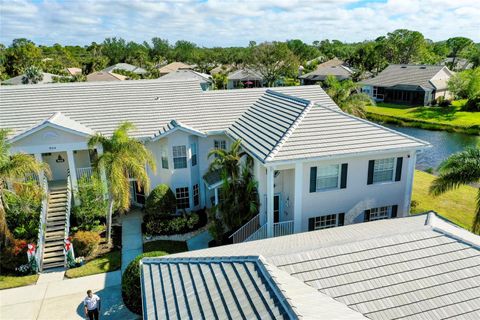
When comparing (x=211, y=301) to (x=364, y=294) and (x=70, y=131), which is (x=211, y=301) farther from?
(x=70, y=131)

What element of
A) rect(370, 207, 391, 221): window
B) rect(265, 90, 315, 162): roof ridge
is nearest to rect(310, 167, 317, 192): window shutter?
rect(265, 90, 315, 162): roof ridge

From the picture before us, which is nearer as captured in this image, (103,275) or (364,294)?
(364,294)

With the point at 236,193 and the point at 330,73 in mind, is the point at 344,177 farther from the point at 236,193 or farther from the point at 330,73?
the point at 330,73

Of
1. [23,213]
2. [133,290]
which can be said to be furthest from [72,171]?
[133,290]

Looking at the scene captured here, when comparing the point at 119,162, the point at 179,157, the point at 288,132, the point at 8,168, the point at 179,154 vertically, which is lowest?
the point at 179,157

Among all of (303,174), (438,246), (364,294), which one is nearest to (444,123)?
(303,174)

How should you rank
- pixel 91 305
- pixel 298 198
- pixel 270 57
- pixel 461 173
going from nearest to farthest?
pixel 91 305, pixel 461 173, pixel 298 198, pixel 270 57

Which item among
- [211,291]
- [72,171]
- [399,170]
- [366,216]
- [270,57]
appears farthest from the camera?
[270,57]
